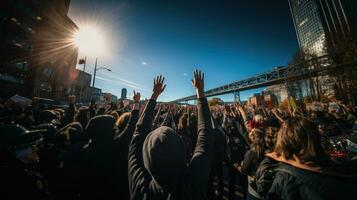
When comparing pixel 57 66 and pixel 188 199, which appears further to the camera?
pixel 57 66

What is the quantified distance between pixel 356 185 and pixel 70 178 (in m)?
3.02

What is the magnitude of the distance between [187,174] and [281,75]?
62111 millimetres

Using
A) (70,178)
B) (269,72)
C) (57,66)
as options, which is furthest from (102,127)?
(269,72)

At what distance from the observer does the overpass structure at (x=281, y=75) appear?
25.7m

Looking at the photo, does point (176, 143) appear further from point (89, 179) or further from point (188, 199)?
point (89, 179)

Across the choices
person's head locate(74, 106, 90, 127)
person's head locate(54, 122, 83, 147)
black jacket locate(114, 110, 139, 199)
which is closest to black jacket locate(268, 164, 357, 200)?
black jacket locate(114, 110, 139, 199)

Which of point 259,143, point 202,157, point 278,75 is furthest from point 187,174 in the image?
point 278,75

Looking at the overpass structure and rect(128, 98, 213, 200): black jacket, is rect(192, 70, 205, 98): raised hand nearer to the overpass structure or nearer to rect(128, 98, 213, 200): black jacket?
rect(128, 98, 213, 200): black jacket

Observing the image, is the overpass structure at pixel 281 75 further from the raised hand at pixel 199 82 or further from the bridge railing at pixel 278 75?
the raised hand at pixel 199 82

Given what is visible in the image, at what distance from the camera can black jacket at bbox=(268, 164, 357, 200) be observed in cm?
123

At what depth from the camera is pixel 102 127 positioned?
2145 millimetres

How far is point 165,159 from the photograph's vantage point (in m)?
1.10

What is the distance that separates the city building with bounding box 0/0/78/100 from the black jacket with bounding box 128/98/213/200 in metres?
35.6

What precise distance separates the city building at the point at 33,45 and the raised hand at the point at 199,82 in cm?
3570
